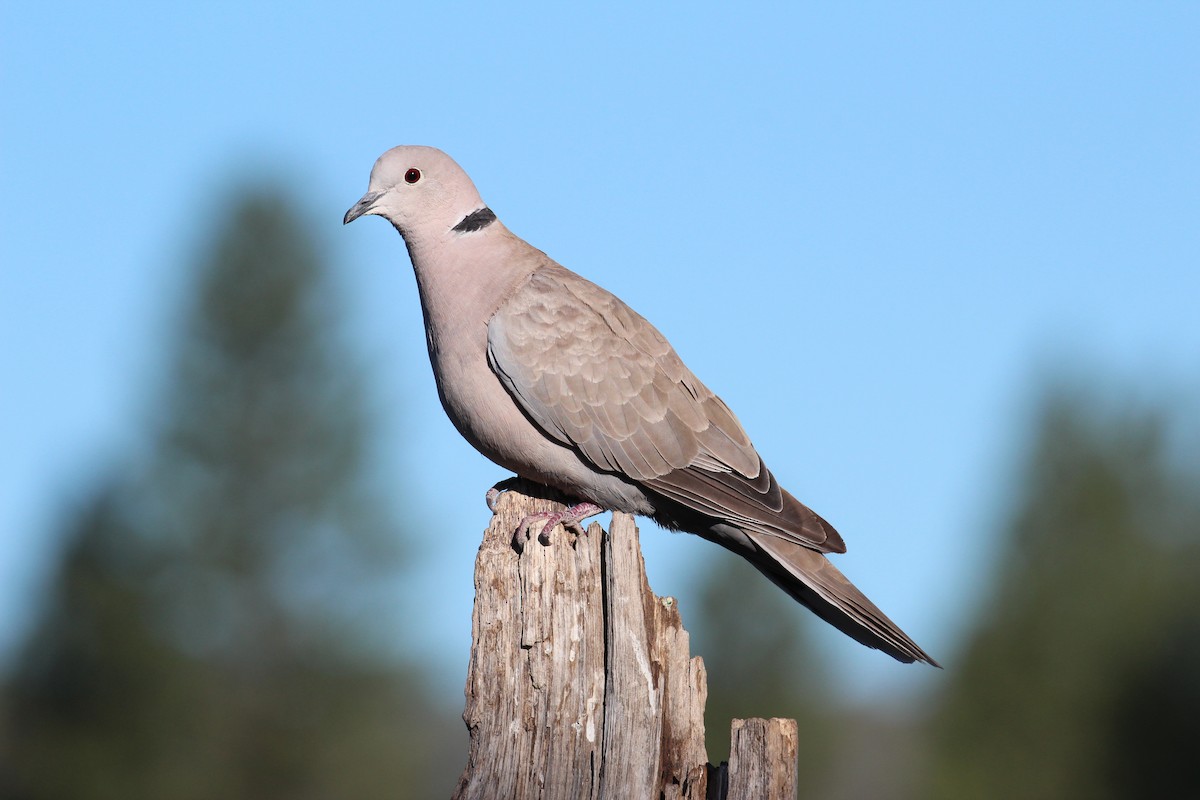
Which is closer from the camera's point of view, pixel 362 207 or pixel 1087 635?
pixel 362 207

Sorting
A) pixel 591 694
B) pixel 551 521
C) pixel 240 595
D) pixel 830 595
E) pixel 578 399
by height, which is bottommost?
pixel 591 694

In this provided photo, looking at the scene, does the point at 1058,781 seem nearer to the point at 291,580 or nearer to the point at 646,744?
the point at 291,580

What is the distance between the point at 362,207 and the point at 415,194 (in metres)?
0.26

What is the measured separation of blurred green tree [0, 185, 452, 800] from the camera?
57.5 feet

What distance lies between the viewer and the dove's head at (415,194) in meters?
5.97

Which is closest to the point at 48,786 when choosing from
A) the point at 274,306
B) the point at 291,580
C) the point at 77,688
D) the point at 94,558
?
the point at 77,688

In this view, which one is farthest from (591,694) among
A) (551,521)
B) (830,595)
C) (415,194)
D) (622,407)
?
(415,194)

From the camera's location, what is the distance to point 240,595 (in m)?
20.1

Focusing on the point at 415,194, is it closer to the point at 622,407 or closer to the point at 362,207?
the point at 362,207

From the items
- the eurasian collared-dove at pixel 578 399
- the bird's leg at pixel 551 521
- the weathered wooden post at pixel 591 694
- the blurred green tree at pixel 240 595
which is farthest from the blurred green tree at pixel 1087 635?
the weathered wooden post at pixel 591 694

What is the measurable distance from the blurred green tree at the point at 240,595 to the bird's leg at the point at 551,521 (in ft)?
45.5

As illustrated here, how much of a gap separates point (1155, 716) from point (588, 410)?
14125 mm

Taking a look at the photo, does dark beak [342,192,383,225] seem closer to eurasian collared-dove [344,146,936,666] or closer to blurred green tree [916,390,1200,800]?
eurasian collared-dove [344,146,936,666]

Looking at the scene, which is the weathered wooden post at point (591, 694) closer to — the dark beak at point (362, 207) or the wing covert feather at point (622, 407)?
the wing covert feather at point (622, 407)
